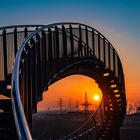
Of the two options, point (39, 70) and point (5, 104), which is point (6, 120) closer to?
point (5, 104)

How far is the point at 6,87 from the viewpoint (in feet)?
32.5

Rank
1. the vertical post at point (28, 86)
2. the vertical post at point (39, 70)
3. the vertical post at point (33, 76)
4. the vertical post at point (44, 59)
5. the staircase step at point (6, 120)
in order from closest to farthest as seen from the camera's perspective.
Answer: the staircase step at point (6, 120) → the vertical post at point (28, 86) → the vertical post at point (33, 76) → the vertical post at point (39, 70) → the vertical post at point (44, 59)

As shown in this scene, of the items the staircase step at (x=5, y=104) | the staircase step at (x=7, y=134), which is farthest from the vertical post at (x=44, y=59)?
the staircase step at (x=7, y=134)

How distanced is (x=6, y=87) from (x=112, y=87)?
1297 cm

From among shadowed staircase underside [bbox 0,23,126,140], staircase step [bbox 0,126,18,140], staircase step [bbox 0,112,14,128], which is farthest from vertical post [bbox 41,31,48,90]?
staircase step [bbox 0,126,18,140]

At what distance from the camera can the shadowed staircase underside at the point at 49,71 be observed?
28.0ft

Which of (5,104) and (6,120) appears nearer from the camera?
(6,120)

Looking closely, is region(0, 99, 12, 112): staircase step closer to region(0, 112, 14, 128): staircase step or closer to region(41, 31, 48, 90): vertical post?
region(0, 112, 14, 128): staircase step

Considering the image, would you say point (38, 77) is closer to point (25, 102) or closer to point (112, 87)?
point (25, 102)

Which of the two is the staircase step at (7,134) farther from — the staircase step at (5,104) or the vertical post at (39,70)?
the vertical post at (39,70)

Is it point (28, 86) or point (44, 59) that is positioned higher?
point (44, 59)

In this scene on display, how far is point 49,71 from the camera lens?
14.0 metres

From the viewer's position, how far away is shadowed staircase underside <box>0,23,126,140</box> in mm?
8523

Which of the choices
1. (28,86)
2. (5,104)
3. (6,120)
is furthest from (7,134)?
(28,86)
